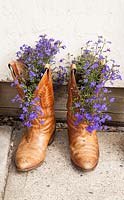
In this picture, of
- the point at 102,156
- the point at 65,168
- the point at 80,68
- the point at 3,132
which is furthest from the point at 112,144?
the point at 3,132

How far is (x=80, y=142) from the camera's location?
2020mm

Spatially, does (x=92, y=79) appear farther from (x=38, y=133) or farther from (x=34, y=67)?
(x=38, y=133)

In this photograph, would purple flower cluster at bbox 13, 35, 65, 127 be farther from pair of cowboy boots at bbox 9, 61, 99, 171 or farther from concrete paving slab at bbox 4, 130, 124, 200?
concrete paving slab at bbox 4, 130, 124, 200

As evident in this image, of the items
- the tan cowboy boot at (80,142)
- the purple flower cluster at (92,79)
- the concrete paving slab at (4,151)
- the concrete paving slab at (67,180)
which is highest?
the purple flower cluster at (92,79)

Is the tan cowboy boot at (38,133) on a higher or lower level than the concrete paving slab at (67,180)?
higher

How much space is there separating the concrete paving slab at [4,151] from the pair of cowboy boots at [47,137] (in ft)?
0.25

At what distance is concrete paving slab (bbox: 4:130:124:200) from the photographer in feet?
6.13

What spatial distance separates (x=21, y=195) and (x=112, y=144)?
0.61m

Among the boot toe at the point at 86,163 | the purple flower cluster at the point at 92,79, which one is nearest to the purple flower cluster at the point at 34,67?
the purple flower cluster at the point at 92,79

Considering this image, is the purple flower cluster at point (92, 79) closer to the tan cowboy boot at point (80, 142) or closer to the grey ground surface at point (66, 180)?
the tan cowboy boot at point (80, 142)

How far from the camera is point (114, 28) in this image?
1966 mm

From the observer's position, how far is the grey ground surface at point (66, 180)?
187 cm

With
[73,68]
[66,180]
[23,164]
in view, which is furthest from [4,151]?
[73,68]

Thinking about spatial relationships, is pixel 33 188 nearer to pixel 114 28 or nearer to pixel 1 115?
pixel 1 115
